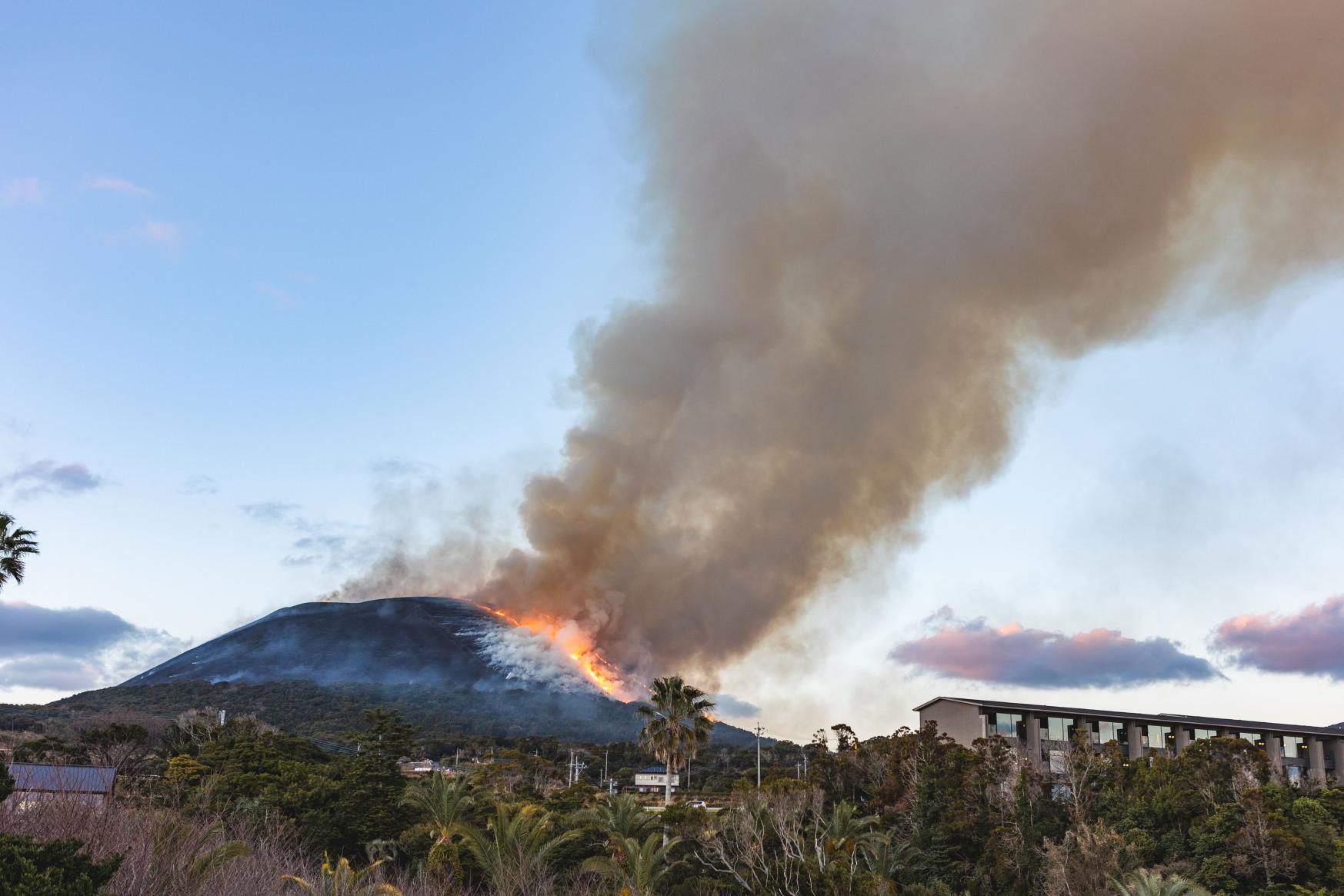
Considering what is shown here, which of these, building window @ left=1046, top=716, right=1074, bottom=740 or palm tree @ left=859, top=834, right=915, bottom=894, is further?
building window @ left=1046, top=716, right=1074, bottom=740

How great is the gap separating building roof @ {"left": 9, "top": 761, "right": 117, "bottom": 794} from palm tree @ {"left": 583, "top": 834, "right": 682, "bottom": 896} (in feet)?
60.5

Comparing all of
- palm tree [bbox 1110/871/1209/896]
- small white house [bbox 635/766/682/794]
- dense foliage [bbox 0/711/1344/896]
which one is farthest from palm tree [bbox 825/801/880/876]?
small white house [bbox 635/766/682/794]

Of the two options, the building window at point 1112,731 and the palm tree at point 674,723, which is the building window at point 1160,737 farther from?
the palm tree at point 674,723

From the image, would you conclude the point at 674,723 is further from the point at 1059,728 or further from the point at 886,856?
the point at 1059,728

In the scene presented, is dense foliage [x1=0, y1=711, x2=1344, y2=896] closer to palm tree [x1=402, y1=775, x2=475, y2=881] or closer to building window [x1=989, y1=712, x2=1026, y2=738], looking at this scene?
palm tree [x1=402, y1=775, x2=475, y2=881]

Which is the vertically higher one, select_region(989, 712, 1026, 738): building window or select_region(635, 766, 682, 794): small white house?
select_region(989, 712, 1026, 738): building window

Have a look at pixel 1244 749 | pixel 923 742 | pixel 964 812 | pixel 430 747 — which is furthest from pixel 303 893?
pixel 430 747

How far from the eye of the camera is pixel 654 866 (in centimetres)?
3975

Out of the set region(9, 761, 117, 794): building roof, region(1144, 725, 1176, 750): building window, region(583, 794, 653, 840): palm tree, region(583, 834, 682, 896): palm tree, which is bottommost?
region(583, 834, 682, 896): palm tree

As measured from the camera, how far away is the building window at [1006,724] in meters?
80.3

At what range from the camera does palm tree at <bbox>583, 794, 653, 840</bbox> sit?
1774 inches

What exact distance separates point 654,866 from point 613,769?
82264mm

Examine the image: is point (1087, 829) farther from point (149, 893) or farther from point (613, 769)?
point (613, 769)

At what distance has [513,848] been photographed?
129ft
